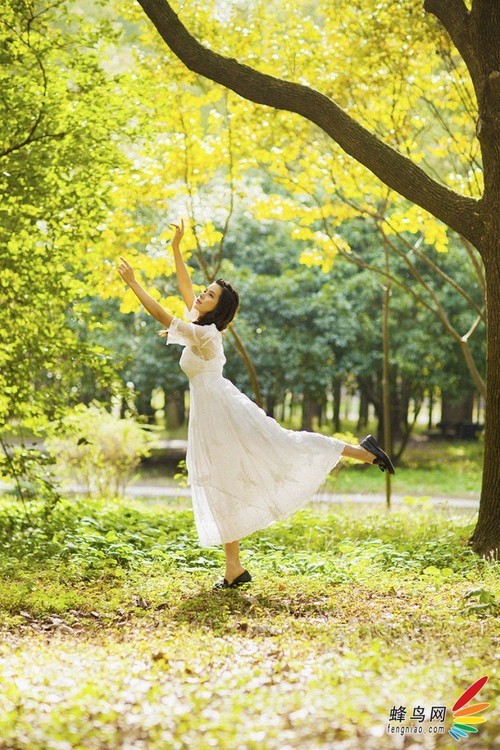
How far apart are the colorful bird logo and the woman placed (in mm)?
2394

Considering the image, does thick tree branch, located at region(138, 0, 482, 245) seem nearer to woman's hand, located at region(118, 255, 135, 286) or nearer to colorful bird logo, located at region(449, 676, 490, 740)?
woman's hand, located at region(118, 255, 135, 286)

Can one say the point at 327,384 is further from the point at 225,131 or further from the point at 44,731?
the point at 44,731

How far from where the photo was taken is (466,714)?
3396mm

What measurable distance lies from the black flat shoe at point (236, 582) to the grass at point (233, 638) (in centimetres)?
9

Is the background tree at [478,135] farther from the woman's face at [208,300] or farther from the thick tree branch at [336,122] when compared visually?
the woman's face at [208,300]

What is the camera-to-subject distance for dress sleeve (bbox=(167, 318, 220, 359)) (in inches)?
221

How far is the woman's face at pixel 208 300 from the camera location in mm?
5777

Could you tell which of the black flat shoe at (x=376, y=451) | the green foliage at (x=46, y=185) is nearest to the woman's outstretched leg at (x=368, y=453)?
the black flat shoe at (x=376, y=451)

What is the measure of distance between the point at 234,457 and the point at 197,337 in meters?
0.81

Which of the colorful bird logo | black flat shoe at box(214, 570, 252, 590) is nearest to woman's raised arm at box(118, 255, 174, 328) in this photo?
black flat shoe at box(214, 570, 252, 590)

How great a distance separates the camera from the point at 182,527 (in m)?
8.30

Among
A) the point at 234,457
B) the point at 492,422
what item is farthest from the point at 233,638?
the point at 492,422

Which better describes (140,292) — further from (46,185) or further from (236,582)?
(46,185)

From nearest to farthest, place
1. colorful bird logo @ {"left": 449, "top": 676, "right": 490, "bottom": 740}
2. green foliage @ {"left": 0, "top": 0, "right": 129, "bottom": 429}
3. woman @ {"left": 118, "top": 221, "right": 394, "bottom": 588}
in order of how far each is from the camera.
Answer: colorful bird logo @ {"left": 449, "top": 676, "right": 490, "bottom": 740} → woman @ {"left": 118, "top": 221, "right": 394, "bottom": 588} → green foliage @ {"left": 0, "top": 0, "right": 129, "bottom": 429}
